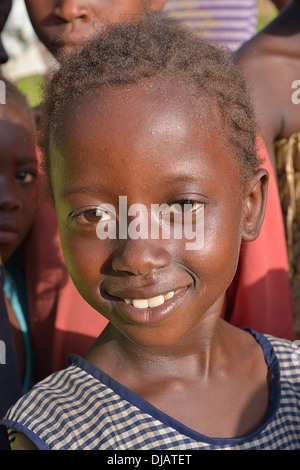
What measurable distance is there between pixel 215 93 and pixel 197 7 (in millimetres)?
1974

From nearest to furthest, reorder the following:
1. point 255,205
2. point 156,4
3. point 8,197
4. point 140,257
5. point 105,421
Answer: point 140,257
point 105,421
point 255,205
point 8,197
point 156,4

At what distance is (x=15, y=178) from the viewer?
5.22 feet

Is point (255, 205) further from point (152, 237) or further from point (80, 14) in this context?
point (80, 14)

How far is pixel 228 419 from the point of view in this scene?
116 cm

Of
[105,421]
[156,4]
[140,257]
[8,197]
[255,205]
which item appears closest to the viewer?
[140,257]

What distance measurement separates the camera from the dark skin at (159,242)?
100 centimetres

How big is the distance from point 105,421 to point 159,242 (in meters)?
0.32

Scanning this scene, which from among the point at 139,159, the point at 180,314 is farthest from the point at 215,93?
Result: the point at 180,314

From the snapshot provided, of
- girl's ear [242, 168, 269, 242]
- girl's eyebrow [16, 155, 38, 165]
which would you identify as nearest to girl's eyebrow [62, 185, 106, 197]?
girl's ear [242, 168, 269, 242]

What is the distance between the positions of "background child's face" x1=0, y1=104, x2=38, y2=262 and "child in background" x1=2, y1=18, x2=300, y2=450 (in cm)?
37

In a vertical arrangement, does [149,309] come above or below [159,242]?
below
